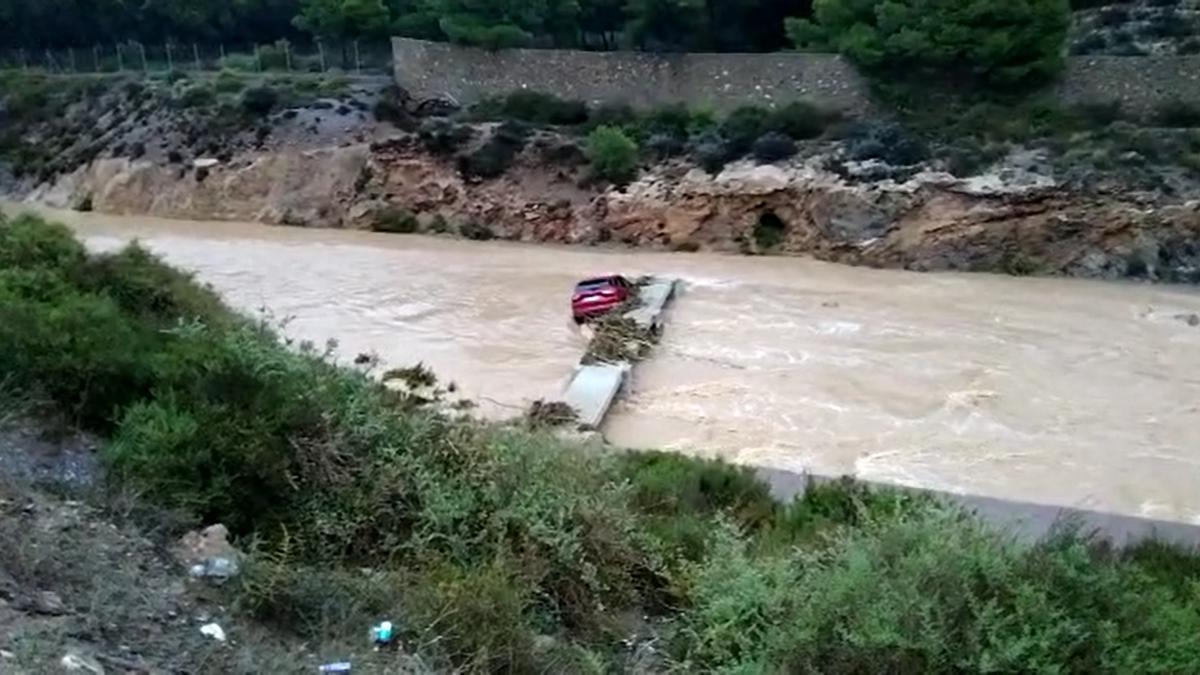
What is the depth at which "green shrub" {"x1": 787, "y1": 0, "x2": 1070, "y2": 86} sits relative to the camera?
3334cm

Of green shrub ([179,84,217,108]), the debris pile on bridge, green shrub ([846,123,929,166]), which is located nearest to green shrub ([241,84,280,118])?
green shrub ([179,84,217,108])

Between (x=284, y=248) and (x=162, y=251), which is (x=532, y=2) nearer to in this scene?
(x=284, y=248)

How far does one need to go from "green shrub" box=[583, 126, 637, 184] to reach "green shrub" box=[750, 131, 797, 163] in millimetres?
3294

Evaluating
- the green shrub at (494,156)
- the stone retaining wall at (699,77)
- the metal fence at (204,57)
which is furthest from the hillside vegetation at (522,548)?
the metal fence at (204,57)

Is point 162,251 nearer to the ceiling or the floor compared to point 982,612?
nearer to the floor

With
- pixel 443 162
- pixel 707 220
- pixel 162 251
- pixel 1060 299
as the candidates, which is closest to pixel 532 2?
pixel 443 162

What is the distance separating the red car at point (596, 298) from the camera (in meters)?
24.5

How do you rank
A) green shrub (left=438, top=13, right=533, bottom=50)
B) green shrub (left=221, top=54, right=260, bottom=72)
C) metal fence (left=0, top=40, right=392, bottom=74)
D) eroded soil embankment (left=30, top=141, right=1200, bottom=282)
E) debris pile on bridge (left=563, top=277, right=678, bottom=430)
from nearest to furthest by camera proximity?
debris pile on bridge (left=563, top=277, right=678, bottom=430), eroded soil embankment (left=30, top=141, right=1200, bottom=282), green shrub (left=438, top=13, right=533, bottom=50), green shrub (left=221, top=54, right=260, bottom=72), metal fence (left=0, top=40, right=392, bottom=74)

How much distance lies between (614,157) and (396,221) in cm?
665

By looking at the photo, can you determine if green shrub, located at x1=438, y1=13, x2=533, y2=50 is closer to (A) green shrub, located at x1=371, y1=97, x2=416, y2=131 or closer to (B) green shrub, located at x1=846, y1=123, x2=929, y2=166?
(A) green shrub, located at x1=371, y1=97, x2=416, y2=131

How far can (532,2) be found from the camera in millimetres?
40781

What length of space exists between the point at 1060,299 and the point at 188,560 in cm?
2308

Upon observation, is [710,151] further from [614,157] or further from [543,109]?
[543,109]

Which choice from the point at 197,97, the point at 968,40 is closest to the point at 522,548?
the point at 968,40
